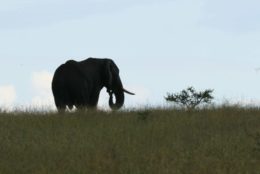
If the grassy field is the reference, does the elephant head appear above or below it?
above

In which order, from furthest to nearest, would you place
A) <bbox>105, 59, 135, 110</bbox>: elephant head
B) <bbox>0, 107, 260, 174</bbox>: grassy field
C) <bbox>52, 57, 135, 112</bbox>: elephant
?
<bbox>105, 59, 135, 110</bbox>: elephant head < <bbox>52, 57, 135, 112</bbox>: elephant < <bbox>0, 107, 260, 174</bbox>: grassy field

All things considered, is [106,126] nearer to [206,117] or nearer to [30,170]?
[206,117]

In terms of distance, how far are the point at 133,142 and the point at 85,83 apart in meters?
9.28

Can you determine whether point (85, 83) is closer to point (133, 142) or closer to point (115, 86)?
point (115, 86)

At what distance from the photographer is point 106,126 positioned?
16.0 meters

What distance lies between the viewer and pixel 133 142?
14.0 meters

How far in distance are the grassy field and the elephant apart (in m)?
4.42

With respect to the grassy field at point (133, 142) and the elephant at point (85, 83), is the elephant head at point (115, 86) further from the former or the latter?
the grassy field at point (133, 142)

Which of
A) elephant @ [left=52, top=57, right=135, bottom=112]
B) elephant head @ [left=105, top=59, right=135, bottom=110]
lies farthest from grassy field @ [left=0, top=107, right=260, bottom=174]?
elephant head @ [left=105, top=59, right=135, bottom=110]

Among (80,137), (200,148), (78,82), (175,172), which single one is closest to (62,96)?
(78,82)

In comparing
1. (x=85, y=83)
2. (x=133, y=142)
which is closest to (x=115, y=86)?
(x=85, y=83)

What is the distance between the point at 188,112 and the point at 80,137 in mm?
3825

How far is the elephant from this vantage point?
22484mm

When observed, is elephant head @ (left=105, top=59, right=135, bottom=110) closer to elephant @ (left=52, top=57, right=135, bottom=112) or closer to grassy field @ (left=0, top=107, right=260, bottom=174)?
elephant @ (left=52, top=57, right=135, bottom=112)
